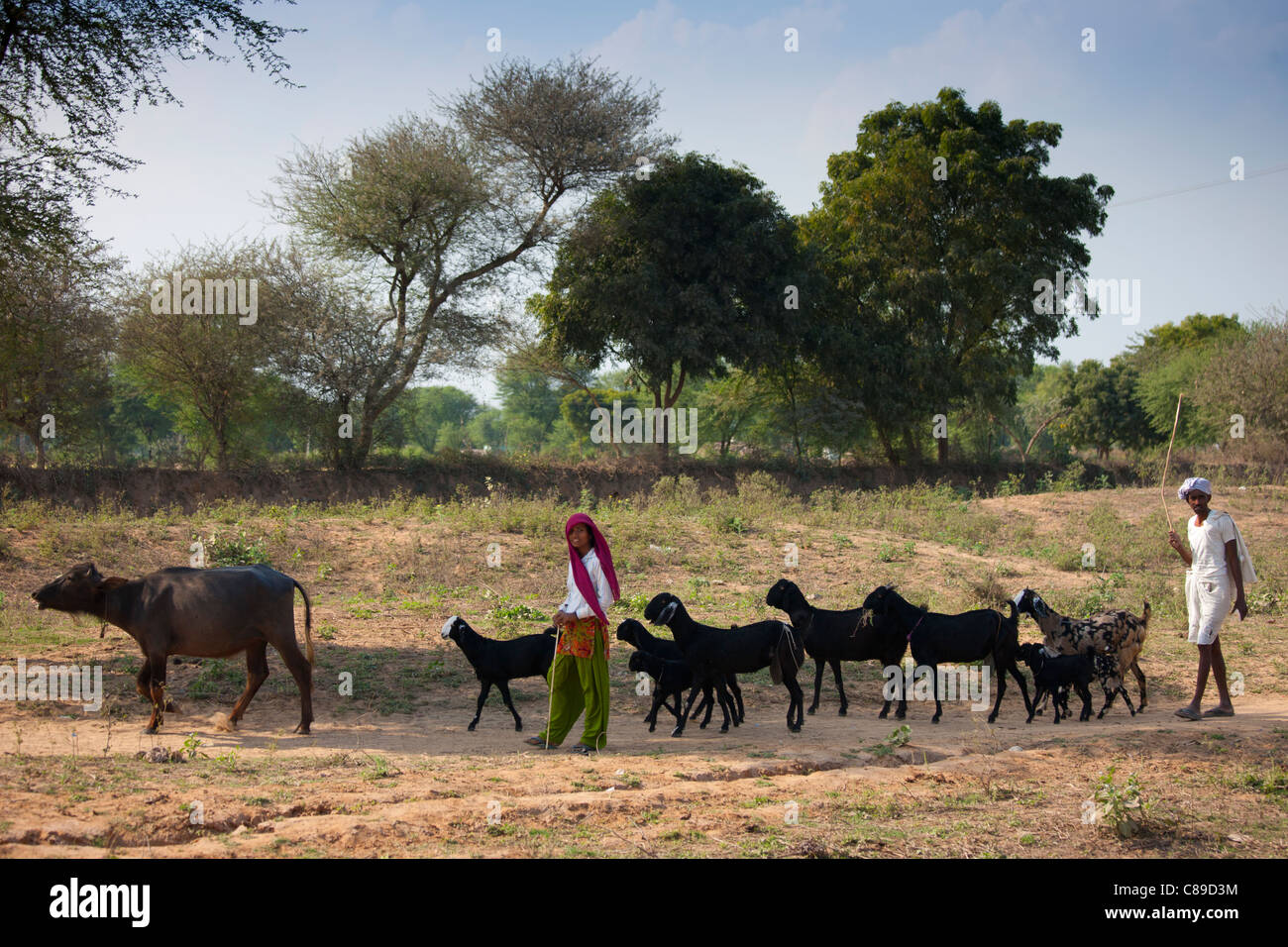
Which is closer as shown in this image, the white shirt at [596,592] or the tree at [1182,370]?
the white shirt at [596,592]

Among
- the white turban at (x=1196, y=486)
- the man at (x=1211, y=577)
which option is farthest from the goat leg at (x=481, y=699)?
the white turban at (x=1196, y=486)

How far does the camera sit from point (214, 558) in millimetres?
14656

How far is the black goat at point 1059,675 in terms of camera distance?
893cm

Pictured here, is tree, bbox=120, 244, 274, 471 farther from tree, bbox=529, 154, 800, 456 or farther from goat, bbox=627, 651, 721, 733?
goat, bbox=627, 651, 721, 733

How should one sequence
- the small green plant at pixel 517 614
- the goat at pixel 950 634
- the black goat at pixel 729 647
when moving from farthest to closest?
the small green plant at pixel 517 614 < the goat at pixel 950 634 < the black goat at pixel 729 647

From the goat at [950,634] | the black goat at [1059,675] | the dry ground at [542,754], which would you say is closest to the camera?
the dry ground at [542,754]

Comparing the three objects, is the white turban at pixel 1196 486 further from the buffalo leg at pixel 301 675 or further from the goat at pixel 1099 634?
the buffalo leg at pixel 301 675

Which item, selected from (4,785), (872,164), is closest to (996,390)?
(872,164)

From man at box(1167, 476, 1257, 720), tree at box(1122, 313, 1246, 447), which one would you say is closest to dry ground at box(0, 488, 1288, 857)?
man at box(1167, 476, 1257, 720)

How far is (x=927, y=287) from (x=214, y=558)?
2445cm

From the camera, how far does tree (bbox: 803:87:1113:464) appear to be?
32062mm

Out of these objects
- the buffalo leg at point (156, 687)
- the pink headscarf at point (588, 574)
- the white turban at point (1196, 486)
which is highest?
the white turban at point (1196, 486)

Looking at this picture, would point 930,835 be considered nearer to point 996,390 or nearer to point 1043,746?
point 1043,746

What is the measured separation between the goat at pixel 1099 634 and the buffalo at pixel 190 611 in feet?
22.3
